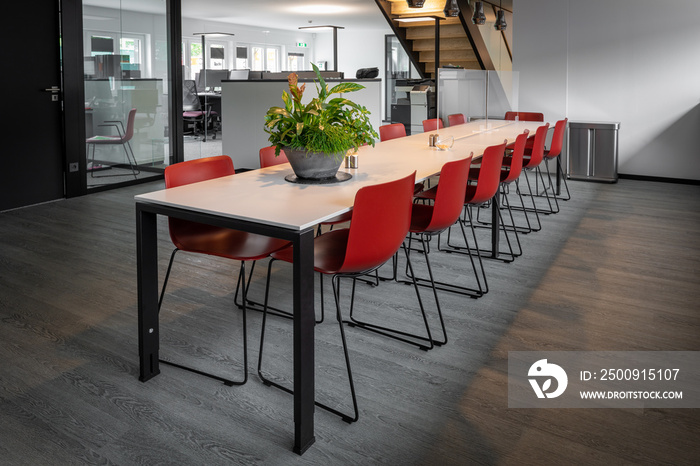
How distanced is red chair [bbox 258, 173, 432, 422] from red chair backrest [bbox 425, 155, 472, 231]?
0.44 metres

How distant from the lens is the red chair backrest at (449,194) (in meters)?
2.92

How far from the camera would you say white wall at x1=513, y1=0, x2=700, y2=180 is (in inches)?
271

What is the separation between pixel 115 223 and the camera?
510cm

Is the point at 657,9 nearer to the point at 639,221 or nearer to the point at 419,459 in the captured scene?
the point at 639,221

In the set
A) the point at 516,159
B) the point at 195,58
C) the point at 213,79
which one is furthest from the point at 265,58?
the point at 516,159

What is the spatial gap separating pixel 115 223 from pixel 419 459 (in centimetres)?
391

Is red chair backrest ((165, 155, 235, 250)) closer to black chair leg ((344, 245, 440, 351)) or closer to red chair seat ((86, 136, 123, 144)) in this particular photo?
black chair leg ((344, 245, 440, 351))

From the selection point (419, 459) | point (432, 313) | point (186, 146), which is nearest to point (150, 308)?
point (419, 459)

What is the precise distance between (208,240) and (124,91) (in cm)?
450

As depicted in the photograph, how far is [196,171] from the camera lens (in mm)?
2928

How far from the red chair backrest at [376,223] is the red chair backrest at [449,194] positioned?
45 centimetres

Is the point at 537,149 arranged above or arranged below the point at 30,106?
below

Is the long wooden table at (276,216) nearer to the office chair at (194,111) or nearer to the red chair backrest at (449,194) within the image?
the red chair backrest at (449,194)

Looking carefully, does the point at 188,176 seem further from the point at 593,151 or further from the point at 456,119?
the point at 593,151
